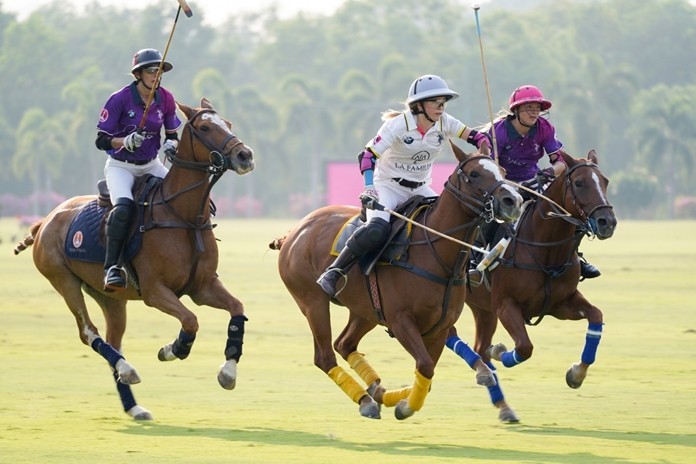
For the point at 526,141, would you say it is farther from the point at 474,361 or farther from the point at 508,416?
the point at 508,416

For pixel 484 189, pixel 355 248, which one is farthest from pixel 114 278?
pixel 484 189

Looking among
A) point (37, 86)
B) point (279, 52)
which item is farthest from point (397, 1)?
point (37, 86)

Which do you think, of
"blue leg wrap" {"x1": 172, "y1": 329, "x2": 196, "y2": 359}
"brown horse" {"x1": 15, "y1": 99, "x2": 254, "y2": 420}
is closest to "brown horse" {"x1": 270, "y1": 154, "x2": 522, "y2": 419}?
"brown horse" {"x1": 15, "y1": 99, "x2": 254, "y2": 420}

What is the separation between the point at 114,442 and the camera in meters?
10.5

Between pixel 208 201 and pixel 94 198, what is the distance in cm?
A: 143

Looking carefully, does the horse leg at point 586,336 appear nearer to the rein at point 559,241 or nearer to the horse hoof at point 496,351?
the rein at point 559,241

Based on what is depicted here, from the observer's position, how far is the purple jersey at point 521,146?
42.0 ft

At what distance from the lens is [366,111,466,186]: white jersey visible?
11.2 meters

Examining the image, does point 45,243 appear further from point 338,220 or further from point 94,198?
point 338,220

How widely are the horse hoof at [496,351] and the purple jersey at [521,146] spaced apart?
151 centimetres

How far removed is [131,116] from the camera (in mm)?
12367

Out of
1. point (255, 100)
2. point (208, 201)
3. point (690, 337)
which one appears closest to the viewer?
point (208, 201)

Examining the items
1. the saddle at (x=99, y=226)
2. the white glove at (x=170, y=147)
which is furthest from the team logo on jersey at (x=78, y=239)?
the white glove at (x=170, y=147)

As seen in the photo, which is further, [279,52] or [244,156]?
[279,52]
